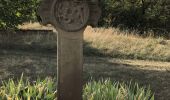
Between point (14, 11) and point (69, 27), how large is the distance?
322 inches

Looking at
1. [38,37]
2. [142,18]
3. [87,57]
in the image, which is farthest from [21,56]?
[142,18]

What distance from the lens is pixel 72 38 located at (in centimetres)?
686

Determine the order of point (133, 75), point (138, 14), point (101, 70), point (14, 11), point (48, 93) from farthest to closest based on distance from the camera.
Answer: point (138, 14), point (14, 11), point (101, 70), point (133, 75), point (48, 93)

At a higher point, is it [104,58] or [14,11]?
[14,11]

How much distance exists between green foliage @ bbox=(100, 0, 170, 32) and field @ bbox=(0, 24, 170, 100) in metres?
5.08

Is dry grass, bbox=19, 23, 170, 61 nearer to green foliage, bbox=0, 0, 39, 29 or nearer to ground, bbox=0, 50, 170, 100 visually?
ground, bbox=0, 50, 170, 100

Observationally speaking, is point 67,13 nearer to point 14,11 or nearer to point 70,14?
point 70,14

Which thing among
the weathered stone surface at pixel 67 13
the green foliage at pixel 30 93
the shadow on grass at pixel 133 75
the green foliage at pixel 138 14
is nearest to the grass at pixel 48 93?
the green foliage at pixel 30 93

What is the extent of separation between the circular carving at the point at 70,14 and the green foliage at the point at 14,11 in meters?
7.37

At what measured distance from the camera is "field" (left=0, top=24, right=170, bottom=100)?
10469 millimetres

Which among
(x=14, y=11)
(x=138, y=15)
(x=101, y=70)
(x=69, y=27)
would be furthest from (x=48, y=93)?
(x=138, y=15)

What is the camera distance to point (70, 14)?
22.5 feet

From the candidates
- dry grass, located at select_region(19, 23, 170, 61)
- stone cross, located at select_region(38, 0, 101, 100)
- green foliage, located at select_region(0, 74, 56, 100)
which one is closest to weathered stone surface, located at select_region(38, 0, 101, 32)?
stone cross, located at select_region(38, 0, 101, 100)

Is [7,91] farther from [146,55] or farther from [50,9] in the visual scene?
[146,55]
